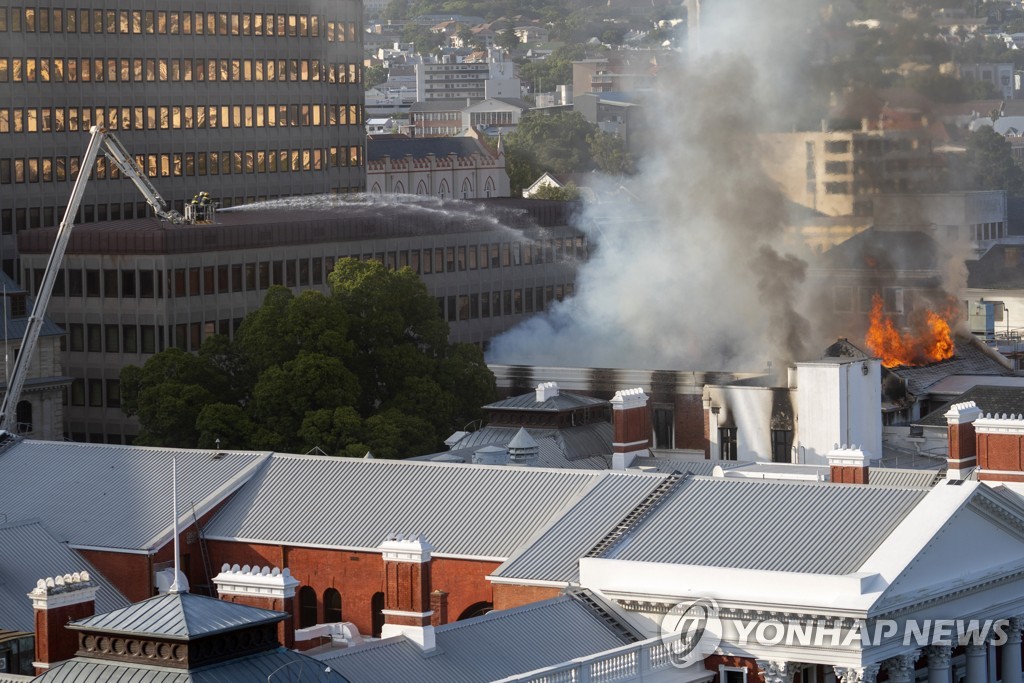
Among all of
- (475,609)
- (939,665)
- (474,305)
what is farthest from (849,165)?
(939,665)

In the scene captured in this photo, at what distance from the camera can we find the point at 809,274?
165m

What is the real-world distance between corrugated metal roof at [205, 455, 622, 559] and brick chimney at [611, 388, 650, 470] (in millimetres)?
15754

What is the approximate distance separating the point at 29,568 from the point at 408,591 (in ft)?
70.0

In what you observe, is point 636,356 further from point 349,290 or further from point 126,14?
point 126,14

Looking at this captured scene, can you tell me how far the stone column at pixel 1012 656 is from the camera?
95.0 m

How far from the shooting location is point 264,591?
267 ft

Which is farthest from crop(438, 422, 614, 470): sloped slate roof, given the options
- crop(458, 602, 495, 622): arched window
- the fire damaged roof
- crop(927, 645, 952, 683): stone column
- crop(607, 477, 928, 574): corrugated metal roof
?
the fire damaged roof

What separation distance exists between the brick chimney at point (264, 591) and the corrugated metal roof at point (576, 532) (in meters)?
14.1

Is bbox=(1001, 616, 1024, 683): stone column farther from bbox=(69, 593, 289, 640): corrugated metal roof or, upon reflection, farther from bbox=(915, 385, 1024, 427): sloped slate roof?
bbox=(915, 385, 1024, 427): sloped slate roof

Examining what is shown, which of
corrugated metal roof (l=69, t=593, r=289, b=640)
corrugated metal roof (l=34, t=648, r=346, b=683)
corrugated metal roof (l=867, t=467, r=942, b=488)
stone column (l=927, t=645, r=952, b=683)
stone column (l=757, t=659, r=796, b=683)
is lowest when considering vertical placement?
stone column (l=927, t=645, r=952, b=683)

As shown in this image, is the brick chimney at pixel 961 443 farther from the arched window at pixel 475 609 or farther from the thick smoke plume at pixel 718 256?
the thick smoke plume at pixel 718 256

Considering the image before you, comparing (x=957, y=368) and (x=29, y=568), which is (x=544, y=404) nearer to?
(x=957, y=368)

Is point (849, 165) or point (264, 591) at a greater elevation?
point (849, 165)

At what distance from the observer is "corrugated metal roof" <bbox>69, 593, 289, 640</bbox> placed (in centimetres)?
6919
